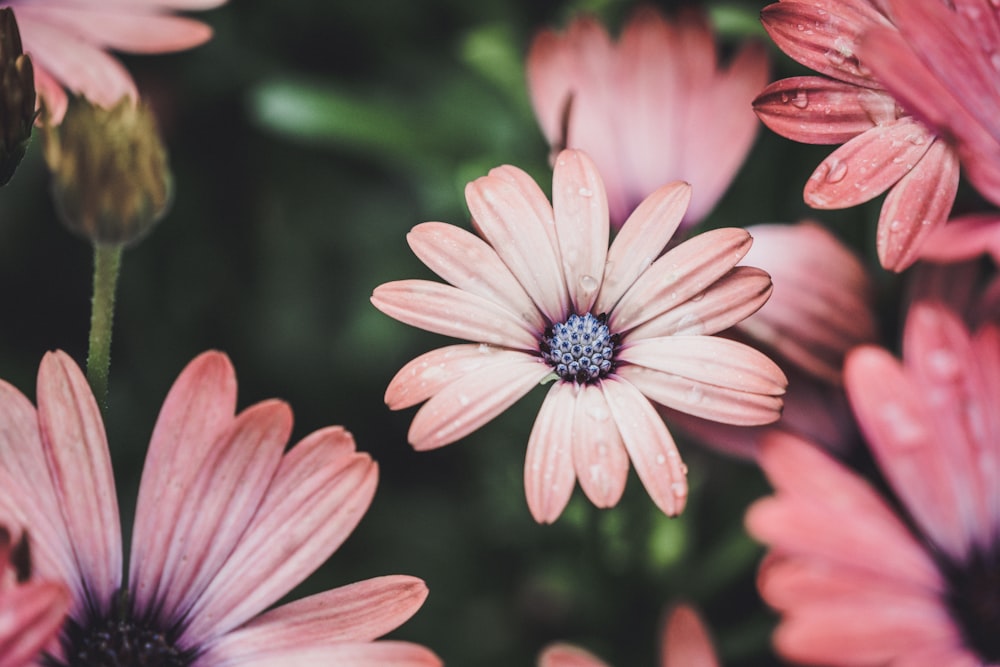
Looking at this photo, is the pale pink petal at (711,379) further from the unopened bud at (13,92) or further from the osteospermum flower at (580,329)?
the unopened bud at (13,92)

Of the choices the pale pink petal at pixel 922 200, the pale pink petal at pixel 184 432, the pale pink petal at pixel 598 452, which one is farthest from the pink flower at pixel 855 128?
the pale pink petal at pixel 184 432

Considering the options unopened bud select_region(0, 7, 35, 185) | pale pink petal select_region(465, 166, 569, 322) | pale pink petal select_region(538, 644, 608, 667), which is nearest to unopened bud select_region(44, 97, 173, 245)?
unopened bud select_region(0, 7, 35, 185)

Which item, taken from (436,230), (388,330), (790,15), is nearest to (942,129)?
Result: (790,15)

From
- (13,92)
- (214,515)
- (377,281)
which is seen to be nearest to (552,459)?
(214,515)

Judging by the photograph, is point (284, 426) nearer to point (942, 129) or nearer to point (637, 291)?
point (637, 291)

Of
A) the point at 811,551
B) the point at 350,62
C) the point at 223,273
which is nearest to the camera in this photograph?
the point at 811,551

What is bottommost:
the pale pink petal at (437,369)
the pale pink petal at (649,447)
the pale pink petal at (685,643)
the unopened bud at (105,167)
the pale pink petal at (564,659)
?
the pale pink petal at (685,643)

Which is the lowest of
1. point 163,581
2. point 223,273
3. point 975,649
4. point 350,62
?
point 975,649
